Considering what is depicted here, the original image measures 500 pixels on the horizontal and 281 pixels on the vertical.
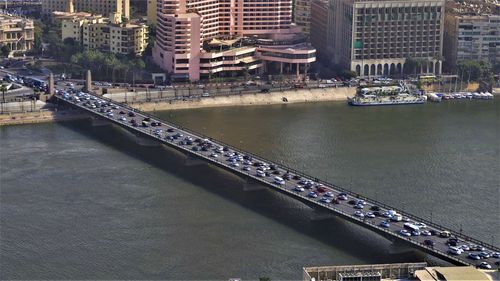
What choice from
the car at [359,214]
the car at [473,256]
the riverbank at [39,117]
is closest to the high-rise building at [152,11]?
the riverbank at [39,117]

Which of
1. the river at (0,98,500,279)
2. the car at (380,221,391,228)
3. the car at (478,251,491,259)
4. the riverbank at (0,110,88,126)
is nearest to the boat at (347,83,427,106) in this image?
the river at (0,98,500,279)

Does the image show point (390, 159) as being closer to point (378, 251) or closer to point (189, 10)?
point (378, 251)

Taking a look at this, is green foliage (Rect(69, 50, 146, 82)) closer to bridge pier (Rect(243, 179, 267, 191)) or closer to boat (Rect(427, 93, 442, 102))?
boat (Rect(427, 93, 442, 102))

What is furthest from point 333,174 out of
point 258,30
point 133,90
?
point 258,30

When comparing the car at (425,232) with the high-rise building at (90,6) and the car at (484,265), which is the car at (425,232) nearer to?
the car at (484,265)

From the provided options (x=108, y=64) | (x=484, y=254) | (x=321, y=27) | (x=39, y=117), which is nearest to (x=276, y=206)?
(x=484, y=254)

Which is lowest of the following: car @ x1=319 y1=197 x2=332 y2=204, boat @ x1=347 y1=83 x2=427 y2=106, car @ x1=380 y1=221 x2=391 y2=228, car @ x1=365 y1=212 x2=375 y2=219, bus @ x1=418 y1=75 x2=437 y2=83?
car @ x1=380 y1=221 x2=391 y2=228
